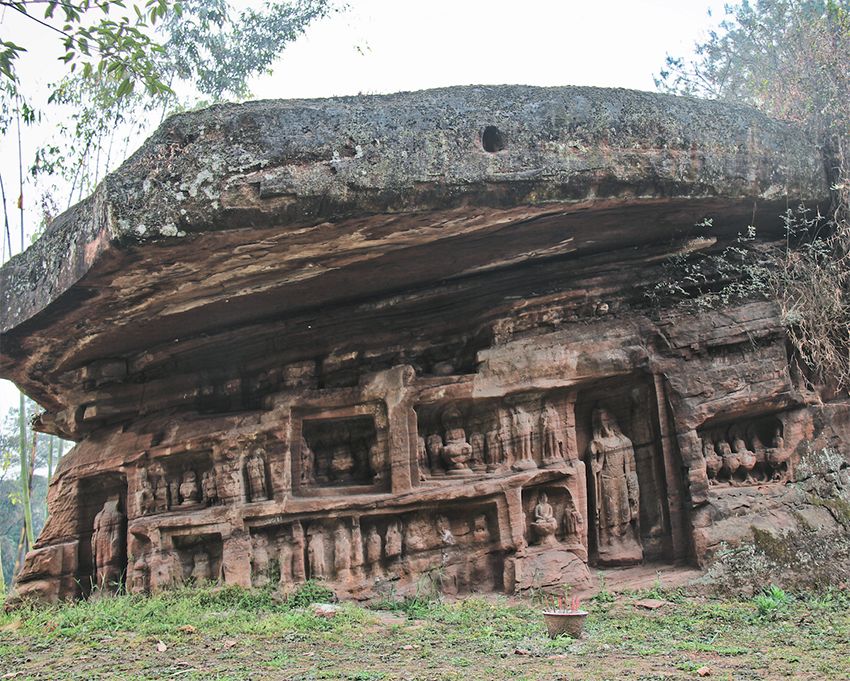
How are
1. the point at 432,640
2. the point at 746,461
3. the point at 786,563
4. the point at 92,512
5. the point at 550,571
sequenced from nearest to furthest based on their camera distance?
1. the point at 432,640
2. the point at 786,563
3. the point at 550,571
4. the point at 746,461
5. the point at 92,512

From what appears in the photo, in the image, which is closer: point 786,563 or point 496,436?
point 786,563

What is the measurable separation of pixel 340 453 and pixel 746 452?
12.7ft

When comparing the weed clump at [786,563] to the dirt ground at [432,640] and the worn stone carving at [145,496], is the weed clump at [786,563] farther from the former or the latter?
the worn stone carving at [145,496]

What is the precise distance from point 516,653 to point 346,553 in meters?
2.80

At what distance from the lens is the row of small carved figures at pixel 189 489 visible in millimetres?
7723

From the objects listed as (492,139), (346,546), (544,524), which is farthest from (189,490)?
(492,139)

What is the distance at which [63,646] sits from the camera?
579cm

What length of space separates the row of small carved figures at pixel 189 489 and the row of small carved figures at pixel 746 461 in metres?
4.23

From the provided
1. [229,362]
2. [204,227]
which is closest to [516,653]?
[204,227]

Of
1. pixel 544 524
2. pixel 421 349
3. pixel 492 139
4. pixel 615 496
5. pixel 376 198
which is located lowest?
pixel 544 524

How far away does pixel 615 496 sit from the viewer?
7293 millimetres

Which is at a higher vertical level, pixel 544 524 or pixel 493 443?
pixel 493 443

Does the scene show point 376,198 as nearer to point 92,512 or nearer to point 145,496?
point 145,496

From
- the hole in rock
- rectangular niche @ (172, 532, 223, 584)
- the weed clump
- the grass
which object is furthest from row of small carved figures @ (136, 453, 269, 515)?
the weed clump
